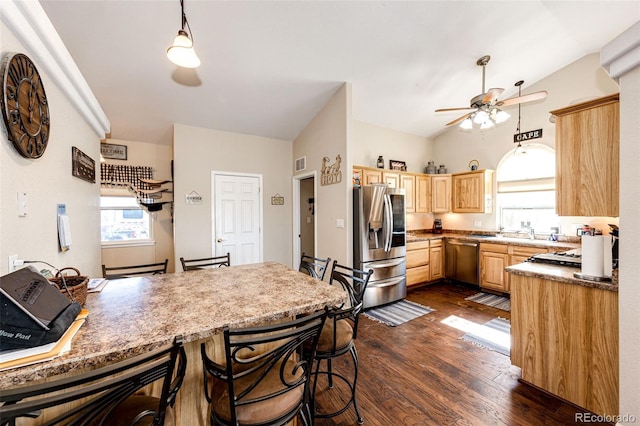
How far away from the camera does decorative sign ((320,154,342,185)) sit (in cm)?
369

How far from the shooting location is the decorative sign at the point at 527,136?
4.21 m

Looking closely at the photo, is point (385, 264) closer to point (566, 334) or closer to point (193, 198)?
point (566, 334)

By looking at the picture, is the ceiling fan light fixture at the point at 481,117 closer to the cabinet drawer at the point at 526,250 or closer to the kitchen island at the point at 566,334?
the kitchen island at the point at 566,334

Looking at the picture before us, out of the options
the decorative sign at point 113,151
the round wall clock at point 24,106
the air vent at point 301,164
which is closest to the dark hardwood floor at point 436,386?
the round wall clock at point 24,106

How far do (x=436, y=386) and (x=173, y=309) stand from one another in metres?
2.06

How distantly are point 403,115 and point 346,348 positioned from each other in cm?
431

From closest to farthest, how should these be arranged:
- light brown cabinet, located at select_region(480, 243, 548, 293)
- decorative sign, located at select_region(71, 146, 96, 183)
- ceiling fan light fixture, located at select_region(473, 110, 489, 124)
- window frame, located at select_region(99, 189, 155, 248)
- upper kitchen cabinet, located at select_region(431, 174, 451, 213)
A: 1. decorative sign, located at select_region(71, 146, 96, 183)
2. ceiling fan light fixture, located at select_region(473, 110, 489, 124)
3. light brown cabinet, located at select_region(480, 243, 548, 293)
4. window frame, located at select_region(99, 189, 155, 248)
5. upper kitchen cabinet, located at select_region(431, 174, 451, 213)

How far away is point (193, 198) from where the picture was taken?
402 centimetres

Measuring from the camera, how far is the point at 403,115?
4.71m

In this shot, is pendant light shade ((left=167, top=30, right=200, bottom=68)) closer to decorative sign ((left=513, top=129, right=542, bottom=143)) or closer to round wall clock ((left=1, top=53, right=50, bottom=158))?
round wall clock ((left=1, top=53, right=50, bottom=158))

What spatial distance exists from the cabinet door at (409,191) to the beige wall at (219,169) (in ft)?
7.28

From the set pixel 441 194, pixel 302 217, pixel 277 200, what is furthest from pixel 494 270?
pixel 277 200

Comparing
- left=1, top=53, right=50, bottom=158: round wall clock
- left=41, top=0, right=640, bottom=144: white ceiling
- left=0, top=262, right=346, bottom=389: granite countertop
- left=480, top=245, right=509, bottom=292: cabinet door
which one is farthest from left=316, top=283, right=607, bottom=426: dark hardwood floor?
left=41, top=0, right=640, bottom=144: white ceiling

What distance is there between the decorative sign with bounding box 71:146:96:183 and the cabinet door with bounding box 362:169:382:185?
11.3ft
